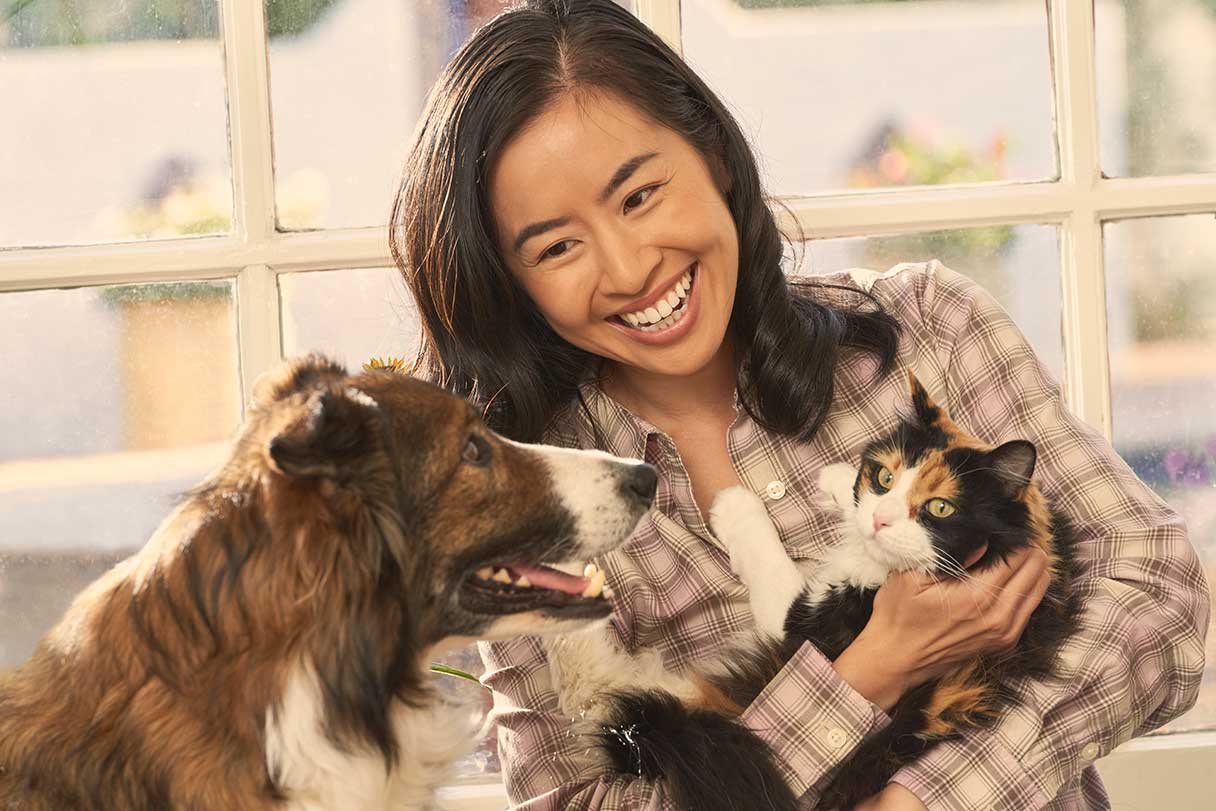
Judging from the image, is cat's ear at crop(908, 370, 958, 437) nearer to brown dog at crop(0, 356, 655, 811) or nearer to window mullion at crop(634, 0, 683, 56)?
brown dog at crop(0, 356, 655, 811)

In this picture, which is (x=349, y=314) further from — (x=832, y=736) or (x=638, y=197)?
(x=832, y=736)

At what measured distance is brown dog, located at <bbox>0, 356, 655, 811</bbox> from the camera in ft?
4.41

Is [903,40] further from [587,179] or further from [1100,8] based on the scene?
[587,179]

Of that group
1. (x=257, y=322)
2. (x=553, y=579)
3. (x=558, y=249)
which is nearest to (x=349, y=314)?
(x=257, y=322)

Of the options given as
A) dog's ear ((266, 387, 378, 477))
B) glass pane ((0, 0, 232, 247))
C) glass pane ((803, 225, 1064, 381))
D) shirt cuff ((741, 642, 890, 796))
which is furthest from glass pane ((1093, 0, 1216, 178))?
dog's ear ((266, 387, 378, 477))

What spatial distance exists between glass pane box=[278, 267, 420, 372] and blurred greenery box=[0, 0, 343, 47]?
53 cm

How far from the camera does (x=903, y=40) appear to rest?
2783 mm

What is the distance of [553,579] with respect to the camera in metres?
1.62

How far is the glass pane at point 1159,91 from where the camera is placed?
2.78 metres

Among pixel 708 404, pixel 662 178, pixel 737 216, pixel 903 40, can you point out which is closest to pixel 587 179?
pixel 662 178

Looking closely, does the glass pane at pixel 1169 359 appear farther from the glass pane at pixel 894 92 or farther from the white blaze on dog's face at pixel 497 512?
the white blaze on dog's face at pixel 497 512

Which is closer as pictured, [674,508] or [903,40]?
[674,508]

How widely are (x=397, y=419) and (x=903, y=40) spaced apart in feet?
5.85

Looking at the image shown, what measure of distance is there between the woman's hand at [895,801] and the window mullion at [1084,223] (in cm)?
124
